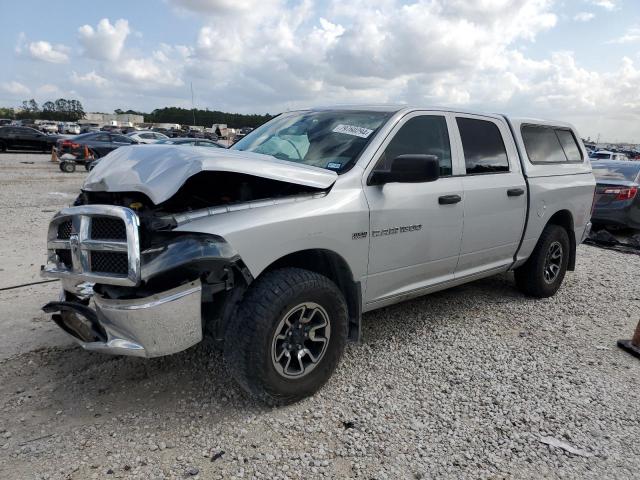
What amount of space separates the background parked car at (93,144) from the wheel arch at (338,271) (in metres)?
17.5

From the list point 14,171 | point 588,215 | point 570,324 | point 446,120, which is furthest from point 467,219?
point 14,171

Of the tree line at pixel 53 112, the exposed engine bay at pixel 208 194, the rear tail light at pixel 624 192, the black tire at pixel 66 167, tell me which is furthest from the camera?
the tree line at pixel 53 112

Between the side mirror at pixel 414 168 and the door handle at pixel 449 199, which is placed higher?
the side mirror at pixel 414 168

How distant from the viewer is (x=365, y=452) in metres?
2.67

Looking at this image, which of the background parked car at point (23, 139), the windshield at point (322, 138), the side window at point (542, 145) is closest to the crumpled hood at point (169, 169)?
the windshield at point (322, 138)

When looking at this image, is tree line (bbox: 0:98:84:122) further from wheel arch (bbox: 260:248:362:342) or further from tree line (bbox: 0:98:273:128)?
wheel arch (bbox: 260:248:362:342)

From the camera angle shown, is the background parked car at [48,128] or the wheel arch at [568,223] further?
the background parked car at [48,128]

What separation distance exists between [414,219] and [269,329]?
148cm

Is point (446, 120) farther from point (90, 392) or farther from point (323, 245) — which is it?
point (90, 392)

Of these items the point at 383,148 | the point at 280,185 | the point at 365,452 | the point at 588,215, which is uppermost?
the point at 383,148

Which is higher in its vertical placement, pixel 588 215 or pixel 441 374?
pixel 588 215

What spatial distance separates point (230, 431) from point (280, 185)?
152 centimetres

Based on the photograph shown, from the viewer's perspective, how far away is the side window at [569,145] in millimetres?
5508

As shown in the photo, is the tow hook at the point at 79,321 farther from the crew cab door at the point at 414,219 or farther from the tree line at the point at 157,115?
the tree line at the point at 157,115
